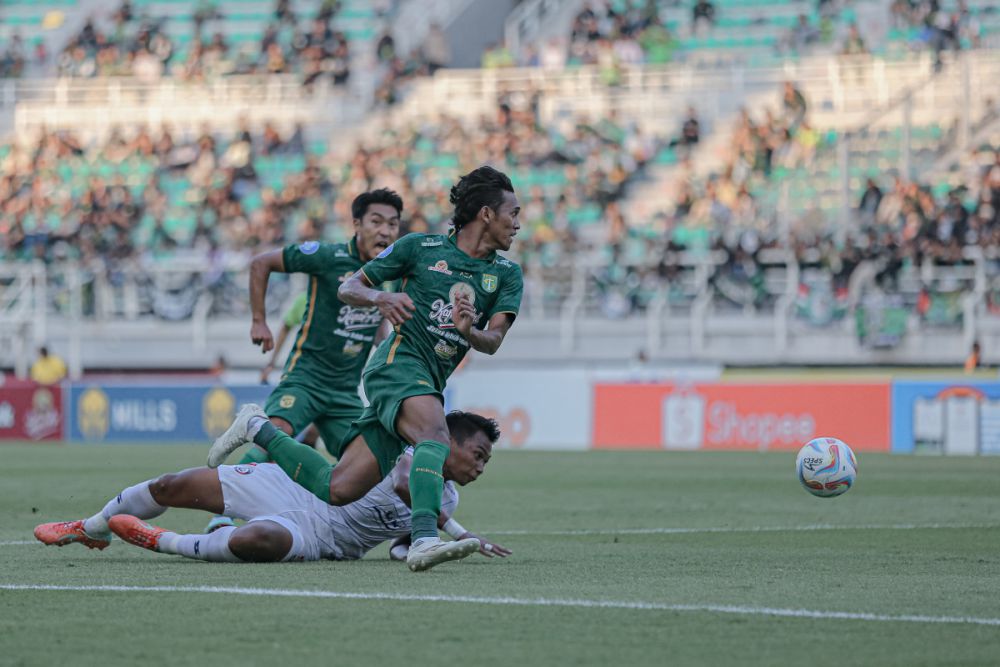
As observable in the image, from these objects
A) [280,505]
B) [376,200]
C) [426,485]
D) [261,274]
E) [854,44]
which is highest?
[854,44]

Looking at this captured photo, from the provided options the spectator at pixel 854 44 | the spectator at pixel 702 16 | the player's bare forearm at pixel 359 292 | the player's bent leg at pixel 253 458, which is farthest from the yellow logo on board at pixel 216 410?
the player's bare forearm at pixel 359 292

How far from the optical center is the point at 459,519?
12703 mm

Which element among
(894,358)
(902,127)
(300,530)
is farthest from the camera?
(902,127)

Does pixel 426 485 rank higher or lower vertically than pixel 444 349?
lower

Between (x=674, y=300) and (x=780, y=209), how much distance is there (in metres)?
2.76

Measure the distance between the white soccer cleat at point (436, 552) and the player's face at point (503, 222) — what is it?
62.2 inches

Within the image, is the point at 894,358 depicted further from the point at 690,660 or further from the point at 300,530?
the point at 690,660

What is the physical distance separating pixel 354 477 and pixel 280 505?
1.41 ft

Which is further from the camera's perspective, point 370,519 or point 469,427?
point 370,519

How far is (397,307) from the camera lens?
27.2 feet

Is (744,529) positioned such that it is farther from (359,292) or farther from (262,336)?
(359,292)

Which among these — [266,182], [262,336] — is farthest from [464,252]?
[266,182]

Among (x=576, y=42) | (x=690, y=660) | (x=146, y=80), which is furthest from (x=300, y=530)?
(x=146, y=80)

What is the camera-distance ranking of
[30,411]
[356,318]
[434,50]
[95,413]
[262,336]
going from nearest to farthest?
[262,336]
[356,318]
[95,413]
[30,411]
[434,50]
